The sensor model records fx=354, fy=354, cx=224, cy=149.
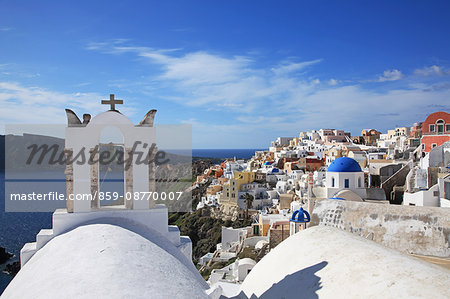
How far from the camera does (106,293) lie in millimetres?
2672

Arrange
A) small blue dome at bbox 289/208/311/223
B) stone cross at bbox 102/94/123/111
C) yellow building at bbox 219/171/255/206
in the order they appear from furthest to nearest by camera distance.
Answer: yellow building at bbox 219/171/255/206, small blue dome at bbox 289/208/311/223, stone cross at bbox 102/94/123/111

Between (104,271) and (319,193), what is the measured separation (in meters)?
16.2

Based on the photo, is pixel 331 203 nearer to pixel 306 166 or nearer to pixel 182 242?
pixel 182 242

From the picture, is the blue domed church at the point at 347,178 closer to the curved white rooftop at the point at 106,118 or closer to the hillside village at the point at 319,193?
the hillside village at the point at 319,193

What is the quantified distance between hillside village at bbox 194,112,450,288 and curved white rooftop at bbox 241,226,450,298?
1.80 metres

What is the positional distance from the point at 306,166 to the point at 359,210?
107ft

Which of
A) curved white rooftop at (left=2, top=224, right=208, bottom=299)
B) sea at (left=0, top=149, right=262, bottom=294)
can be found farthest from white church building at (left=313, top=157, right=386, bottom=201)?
sea at (left=0, top=149, right=262, bottom=294)

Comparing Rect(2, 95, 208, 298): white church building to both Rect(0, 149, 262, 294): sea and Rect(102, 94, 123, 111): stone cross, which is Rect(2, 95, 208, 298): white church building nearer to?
Rect(102, 94, 123, 111): stone cross

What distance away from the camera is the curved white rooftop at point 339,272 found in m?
3.61

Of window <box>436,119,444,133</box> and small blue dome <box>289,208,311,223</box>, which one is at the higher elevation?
window <box>436,119,444,133</box>

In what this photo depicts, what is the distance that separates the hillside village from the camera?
10586mm

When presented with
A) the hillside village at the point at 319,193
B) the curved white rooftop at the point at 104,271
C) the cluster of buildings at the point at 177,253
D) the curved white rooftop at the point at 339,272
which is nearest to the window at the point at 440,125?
the hillside village at the point at 319,193

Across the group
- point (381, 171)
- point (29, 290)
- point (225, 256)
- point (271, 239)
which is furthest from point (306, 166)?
point (29, 290)

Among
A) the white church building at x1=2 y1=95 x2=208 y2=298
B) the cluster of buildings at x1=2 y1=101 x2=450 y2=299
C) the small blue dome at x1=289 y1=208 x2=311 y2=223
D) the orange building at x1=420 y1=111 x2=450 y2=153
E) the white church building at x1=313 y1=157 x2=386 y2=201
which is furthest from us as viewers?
the orange building at x1=420 y1=111 x2=450 y2=153
